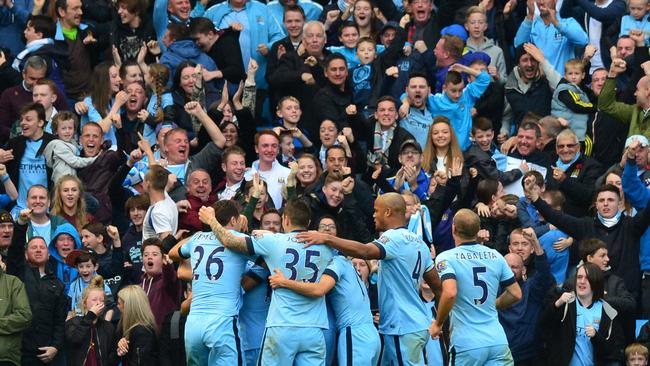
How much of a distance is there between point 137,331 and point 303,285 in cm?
210

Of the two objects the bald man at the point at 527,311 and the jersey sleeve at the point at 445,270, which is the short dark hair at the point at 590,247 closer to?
the bald man at the point at 527,311

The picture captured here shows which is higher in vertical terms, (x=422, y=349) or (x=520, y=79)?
(x=520, y=79)

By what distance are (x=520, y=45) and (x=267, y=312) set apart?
823 centimetres

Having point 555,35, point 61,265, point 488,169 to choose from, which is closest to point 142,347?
point 61,265

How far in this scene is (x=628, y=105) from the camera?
23109mm

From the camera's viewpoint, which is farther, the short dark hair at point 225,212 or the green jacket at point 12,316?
the green jacket at point 12,316

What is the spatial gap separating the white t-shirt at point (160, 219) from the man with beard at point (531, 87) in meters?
5.58

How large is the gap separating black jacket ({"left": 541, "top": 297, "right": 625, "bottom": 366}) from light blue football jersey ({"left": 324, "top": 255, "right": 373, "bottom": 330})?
7.42ft

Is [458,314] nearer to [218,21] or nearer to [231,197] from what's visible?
[231,197]

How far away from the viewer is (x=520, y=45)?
2553 cm

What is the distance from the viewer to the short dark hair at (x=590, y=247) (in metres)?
→ 19.9

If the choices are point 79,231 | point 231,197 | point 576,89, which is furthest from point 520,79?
point 79,231

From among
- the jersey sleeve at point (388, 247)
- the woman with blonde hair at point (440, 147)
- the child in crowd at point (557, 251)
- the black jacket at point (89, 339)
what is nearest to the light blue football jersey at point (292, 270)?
the jersey sleeve at point (388, 247)

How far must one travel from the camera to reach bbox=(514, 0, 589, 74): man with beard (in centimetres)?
2488
